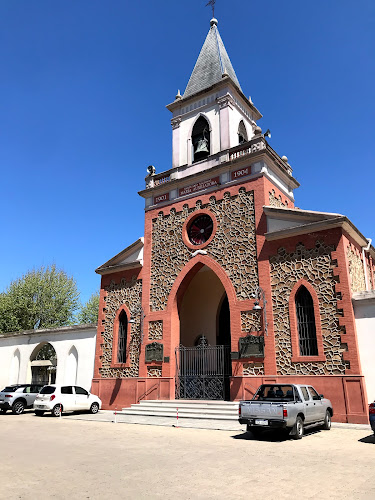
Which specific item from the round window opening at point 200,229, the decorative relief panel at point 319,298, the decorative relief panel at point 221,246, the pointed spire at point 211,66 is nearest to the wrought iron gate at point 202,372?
the decorative relief panel at point 221,246

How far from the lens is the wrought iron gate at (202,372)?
56.5 feet

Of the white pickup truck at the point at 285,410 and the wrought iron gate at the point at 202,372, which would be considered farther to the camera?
the wrought iron gate at the point at 202,372

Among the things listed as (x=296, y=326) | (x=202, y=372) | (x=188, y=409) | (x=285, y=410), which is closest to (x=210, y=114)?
(x=296, y=326)

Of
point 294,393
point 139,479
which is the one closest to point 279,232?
point 294,393

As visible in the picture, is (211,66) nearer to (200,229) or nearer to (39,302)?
(200,229)

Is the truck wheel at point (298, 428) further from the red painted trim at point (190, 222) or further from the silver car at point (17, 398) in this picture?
the silver car at point (17, 398)

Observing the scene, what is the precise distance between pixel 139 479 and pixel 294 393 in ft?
18.9

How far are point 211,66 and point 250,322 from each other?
47.8 ft

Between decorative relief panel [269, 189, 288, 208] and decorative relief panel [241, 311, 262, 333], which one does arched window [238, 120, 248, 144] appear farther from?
decorative relief panel [241, 311, 262, 333]

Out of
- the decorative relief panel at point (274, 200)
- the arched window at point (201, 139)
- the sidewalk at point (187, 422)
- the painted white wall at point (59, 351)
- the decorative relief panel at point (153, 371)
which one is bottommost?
the sidewalk at point (187, 422)

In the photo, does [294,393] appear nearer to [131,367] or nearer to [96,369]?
[131,367]

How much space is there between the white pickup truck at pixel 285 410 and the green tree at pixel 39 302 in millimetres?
27682

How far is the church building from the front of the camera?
14.4m

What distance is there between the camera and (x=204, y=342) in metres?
19.4
